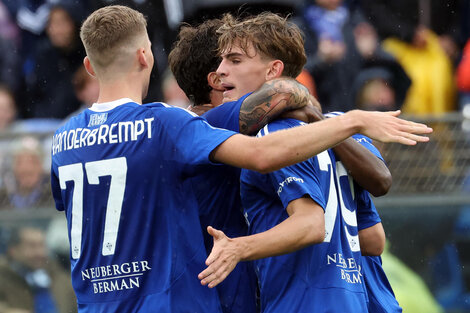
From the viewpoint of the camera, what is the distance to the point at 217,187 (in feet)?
14.4

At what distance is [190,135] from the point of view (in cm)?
391

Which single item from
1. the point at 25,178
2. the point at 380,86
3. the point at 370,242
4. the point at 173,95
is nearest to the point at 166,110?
the point at 370,242

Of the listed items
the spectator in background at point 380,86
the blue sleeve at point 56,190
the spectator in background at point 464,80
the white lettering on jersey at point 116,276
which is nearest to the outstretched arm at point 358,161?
the white lettering on jersey at point 116,276

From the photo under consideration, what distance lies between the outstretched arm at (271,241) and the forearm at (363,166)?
0.38m

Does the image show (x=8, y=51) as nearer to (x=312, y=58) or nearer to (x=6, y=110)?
(x=6, y=110)

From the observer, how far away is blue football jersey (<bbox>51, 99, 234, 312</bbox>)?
392 centimetres

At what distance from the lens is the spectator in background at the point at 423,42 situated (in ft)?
34.6

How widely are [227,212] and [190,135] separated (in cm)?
67

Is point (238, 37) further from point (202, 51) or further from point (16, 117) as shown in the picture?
point (16, 117)

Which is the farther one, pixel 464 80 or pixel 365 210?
pixel 464 80

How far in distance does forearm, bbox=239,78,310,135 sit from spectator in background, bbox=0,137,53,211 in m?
4.58

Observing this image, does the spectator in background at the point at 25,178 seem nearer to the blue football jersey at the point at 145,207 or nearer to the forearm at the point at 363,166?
the blue football jersey at the point at 145,207

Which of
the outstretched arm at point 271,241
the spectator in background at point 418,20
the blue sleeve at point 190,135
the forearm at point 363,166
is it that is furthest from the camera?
the spectator in background at point 418,20

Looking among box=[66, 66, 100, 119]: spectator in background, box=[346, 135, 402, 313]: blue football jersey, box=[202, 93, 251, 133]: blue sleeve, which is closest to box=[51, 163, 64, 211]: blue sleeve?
box=[202, 93, 251, 133]: blue sleeve
